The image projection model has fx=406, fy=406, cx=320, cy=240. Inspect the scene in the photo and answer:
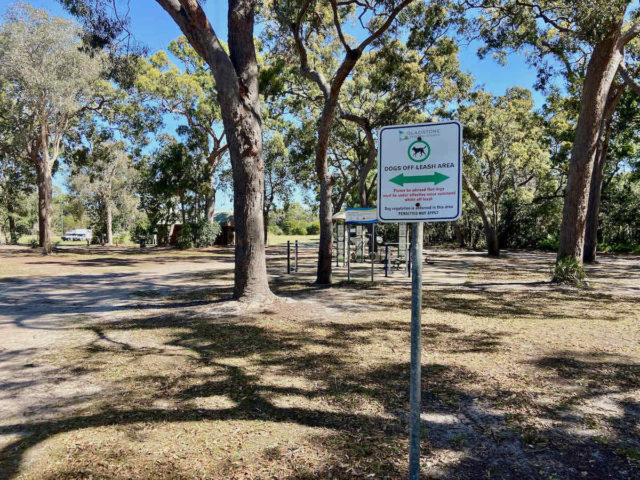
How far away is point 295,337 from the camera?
17.7 ft

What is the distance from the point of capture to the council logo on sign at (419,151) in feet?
6.06

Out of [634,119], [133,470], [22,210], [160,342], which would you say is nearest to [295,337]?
[160,342]

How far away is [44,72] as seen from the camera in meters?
17.7

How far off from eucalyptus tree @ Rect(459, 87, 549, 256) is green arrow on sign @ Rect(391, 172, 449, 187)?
18.2 m

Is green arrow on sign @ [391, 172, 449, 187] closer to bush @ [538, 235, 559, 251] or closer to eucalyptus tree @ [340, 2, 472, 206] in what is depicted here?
eucalyptus tree @ [340, 2, 472, 206]

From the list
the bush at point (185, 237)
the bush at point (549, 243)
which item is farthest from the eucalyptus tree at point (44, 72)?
the bush at point (549, 243)

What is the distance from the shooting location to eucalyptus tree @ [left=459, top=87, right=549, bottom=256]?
19.2m

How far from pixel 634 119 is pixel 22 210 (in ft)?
175

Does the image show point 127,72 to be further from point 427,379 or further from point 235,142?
point 427,379

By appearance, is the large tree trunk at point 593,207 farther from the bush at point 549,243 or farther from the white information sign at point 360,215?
the bush at point 549,243

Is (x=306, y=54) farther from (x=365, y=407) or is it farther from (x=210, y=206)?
(x=210, y=206)

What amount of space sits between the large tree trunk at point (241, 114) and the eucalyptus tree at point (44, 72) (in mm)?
11392

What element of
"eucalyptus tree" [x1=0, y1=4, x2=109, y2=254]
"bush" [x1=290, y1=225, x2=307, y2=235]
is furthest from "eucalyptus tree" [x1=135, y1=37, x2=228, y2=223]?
"bush" [x1=290, y1=225, x2=307, y2=235]

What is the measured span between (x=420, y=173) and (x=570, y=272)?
9.81 metres
